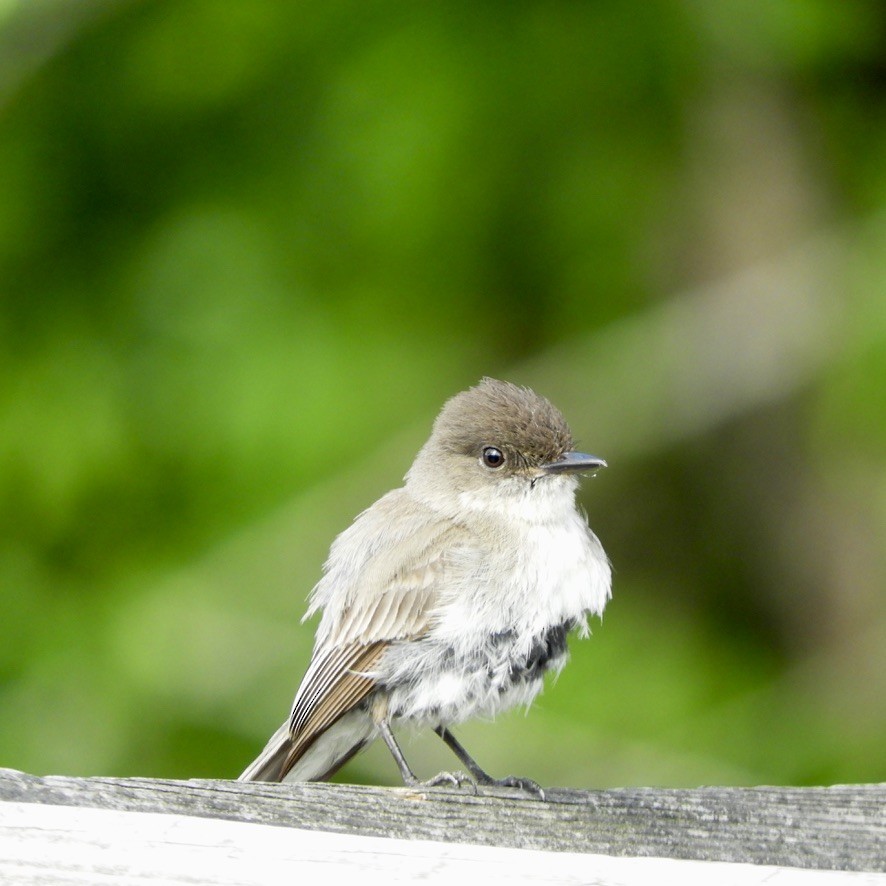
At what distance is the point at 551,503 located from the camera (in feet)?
13.3

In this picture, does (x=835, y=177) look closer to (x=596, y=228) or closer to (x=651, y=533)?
(x=596, y=228)

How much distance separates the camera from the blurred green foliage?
4.93 meters

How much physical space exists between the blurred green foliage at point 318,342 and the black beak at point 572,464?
4.18 feet

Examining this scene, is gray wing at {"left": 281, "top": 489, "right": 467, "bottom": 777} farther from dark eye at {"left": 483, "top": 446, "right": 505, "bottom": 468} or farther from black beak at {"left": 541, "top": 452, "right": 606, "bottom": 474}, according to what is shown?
black beak at {"left": 541, "top": 452, "right": 606, "bottom": 474}

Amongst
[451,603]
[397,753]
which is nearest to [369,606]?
[451,603]

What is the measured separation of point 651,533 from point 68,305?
3.02 m

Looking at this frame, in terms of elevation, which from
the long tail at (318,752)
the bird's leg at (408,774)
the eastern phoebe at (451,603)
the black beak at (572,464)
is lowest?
the bird's leg at (408,774)

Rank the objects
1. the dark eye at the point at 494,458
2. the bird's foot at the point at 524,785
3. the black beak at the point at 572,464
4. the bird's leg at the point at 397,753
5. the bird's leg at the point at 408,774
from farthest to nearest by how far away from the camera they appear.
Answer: the dark eye at the point at 494,458 < the black beak at the point at 572,464 < the bird's leg at the point at 397,753 < the bird's leg at the point at 408,774 < the bird's foot at the point at 524,785

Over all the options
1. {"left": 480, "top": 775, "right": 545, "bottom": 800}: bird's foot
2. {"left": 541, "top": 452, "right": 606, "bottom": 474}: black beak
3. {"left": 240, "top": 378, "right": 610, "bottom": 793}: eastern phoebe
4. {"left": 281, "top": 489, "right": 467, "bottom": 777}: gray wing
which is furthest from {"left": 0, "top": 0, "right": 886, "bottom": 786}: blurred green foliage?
{"left": 480, "top": 775, "right": 545, "bottom": 800}: bird's foot

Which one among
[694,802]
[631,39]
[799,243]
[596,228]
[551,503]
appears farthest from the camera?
[799,243]

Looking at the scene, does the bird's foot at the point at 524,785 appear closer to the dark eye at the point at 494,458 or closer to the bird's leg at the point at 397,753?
the bird's leg at the point at 397,753

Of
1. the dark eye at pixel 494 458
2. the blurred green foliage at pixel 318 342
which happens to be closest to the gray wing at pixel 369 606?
the dark eye at pixel 494 458

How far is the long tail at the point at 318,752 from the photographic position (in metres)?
3.72

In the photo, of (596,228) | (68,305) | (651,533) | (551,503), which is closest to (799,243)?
(596,228)
